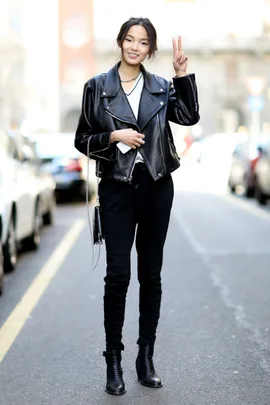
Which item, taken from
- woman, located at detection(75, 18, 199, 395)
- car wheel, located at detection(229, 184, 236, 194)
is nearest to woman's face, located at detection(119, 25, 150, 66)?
woman, located at detection(75, 18, 199, 395)

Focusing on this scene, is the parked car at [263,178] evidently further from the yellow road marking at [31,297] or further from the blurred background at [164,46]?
the blurred background at [164,46]

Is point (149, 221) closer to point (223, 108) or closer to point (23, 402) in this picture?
point (23, 402)

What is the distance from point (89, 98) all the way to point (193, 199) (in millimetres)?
17888

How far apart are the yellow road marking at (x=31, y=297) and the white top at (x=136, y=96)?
1.75 metres

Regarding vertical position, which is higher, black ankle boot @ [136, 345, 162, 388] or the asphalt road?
black ankle boot @ [136, 345, 162, 388]

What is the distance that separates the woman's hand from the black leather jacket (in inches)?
1.7

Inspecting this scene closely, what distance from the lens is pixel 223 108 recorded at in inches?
2864

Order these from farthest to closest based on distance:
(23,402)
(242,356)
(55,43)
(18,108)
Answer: (55,43) < (18,108) < (242,356) < (23,402)

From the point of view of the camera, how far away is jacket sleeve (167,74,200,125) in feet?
15.4

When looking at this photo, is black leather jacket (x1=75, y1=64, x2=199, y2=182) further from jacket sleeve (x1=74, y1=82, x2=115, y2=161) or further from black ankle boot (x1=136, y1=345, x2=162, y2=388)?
black ankle boot (x1=136, y1=345, x2=162, y2=388)

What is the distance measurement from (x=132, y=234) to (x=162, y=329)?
1959 mm

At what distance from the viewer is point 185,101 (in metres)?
4.71

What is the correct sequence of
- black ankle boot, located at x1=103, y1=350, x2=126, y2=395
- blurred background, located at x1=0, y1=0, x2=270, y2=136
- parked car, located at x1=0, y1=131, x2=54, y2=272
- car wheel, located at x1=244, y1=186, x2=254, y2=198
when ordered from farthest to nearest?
blurred background, located at x1=0, y1=0, x2=270, y2=136
car wheel, located at x1=244, y1=186, x2=254, y2=198
parked car, located at x1=0, y1=131, x2=54, y2=272
black ankle boot, located at x1=103, y1=350, x2=126, y2=395

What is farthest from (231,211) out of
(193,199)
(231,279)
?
(231,279)
